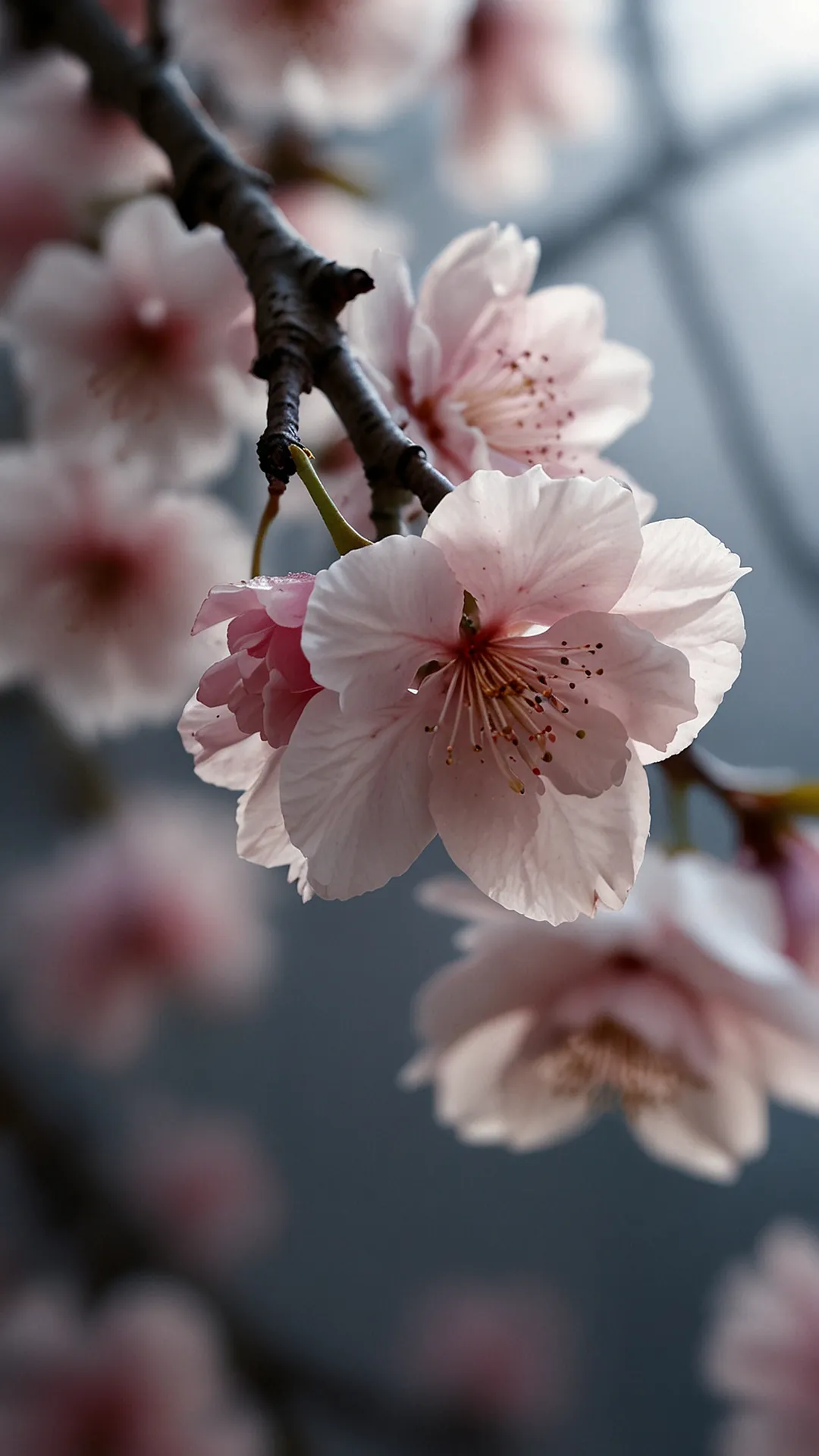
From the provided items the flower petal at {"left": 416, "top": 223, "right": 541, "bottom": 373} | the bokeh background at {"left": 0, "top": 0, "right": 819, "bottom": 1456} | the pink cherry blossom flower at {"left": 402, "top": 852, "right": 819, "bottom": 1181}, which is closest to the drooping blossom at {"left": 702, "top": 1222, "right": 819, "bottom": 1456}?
the bokeh background at {"left": 0, "top": 0, "right": 819, "bottom": 1456}

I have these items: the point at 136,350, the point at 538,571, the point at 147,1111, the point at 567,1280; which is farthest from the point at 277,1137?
the point at 538,571

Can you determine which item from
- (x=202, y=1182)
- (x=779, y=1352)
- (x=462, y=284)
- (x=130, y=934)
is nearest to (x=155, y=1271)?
(x=202, y=1182)

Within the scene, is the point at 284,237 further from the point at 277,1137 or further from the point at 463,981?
the point at 277,1137

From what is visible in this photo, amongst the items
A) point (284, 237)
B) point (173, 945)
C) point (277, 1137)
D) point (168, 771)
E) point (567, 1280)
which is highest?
point (284, 237)

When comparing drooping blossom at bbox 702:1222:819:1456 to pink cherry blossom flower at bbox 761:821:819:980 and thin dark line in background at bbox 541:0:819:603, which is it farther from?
thin dark line in background at bbox 541:0:819:603

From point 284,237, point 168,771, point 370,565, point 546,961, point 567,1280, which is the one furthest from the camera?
point 168,771

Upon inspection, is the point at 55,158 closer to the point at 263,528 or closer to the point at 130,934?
the point at 263,528

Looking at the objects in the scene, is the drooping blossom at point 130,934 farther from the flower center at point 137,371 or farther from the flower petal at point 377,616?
the flower petal at point 377,616
